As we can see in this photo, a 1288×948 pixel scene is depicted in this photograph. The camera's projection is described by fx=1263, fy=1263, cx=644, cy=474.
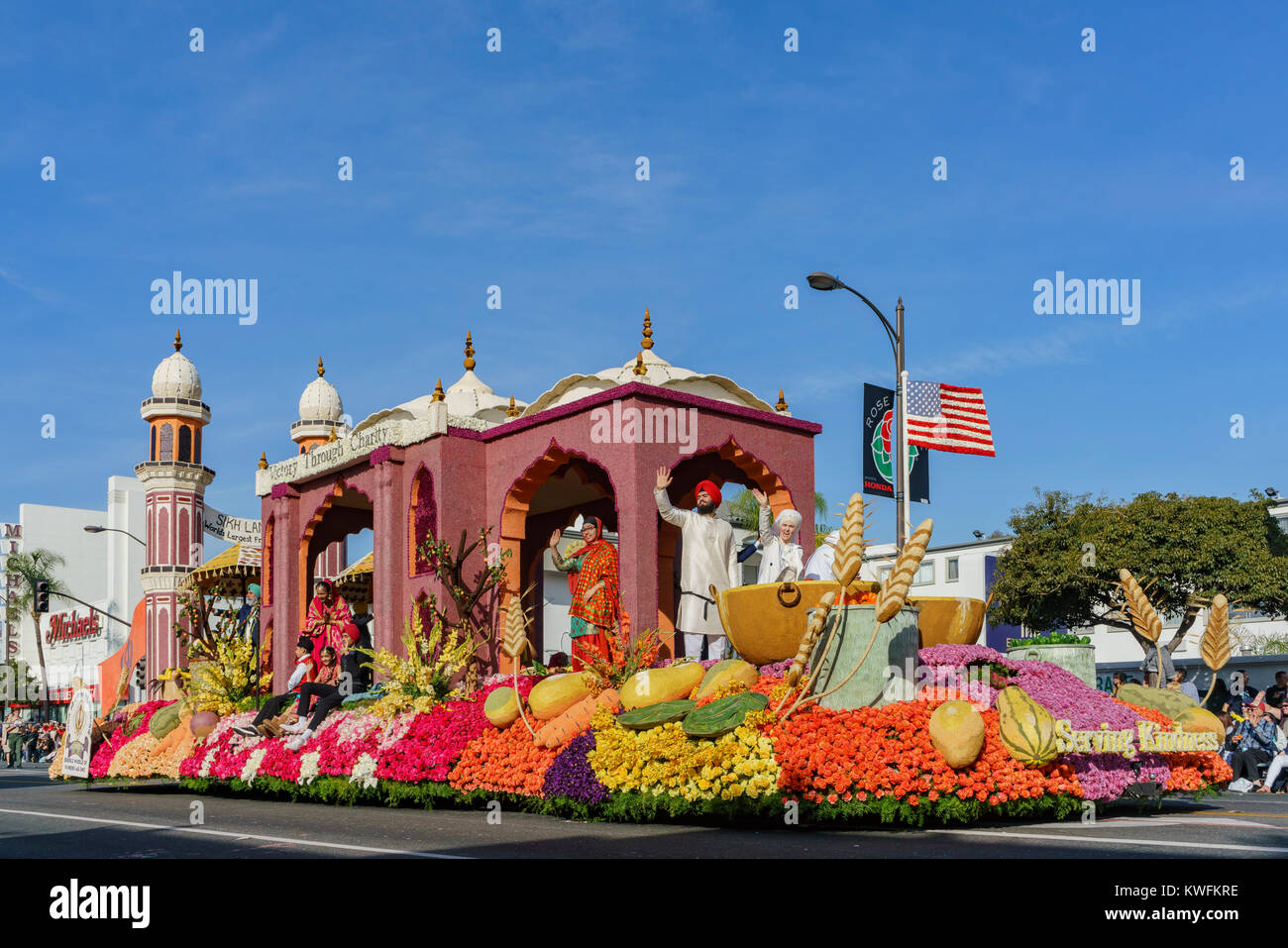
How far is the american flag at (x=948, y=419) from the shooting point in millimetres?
Result: 19062

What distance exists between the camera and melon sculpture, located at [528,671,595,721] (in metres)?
12.7

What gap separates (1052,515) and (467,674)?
32.7 m

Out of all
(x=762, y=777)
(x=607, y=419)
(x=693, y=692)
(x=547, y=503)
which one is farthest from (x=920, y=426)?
(x=762, y=777)

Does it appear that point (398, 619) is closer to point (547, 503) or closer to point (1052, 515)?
point (547, 503)

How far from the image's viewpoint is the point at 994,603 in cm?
4809

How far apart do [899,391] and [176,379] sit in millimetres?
29662

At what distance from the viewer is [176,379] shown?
41.6 m

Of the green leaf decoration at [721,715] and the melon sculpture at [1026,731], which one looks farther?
the green leaf decoration at [721,715]

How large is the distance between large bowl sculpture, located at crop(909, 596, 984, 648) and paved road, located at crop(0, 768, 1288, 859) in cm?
218

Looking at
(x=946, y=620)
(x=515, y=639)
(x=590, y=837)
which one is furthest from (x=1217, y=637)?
(x=590, y=837)

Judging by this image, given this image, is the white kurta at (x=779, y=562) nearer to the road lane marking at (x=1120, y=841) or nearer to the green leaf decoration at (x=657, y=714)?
the green leaf decoration at (x=657, y=714)

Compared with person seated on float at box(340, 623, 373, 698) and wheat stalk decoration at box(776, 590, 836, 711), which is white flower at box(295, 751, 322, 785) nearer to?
person seated on float at box(340, 623, 373, 698)

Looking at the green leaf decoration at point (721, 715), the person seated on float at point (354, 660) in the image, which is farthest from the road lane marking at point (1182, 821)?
the person seated on float at point (354, 660)

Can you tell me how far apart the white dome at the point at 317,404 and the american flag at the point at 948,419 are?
2986 cm
